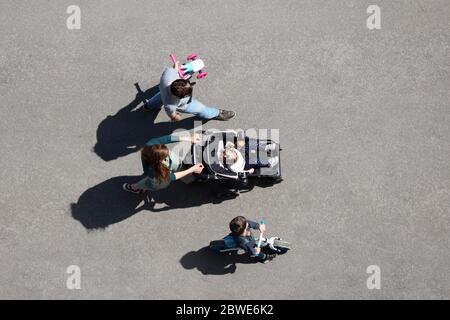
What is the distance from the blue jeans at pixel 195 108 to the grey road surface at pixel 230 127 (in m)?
0.37

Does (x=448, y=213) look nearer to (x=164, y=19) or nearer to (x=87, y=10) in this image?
(x=164, y=19)

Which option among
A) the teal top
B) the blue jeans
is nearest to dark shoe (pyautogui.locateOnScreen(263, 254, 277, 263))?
the teal top

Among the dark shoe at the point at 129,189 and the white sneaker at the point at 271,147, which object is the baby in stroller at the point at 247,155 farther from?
the dark shoe at the point at 129,189

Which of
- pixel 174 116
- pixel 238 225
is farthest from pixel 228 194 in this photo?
pixel 174 116

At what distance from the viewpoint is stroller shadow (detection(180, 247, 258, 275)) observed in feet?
28.9

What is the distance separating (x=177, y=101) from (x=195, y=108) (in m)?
0.47

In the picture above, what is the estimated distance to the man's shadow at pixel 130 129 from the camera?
9.02 meters

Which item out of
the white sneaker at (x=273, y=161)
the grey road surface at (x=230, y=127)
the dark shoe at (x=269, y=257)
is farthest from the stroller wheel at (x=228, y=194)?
the dark shoe at (x=269, y=257)

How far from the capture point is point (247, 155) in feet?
27.5

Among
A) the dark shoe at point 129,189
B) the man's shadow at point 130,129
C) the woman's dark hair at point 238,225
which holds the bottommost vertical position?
the woman's dark hair at point 238,225

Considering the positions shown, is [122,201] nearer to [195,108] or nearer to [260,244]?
[195,108]

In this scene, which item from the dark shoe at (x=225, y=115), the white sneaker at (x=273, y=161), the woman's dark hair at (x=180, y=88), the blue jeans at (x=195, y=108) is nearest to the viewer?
the woman's dark hair at (x=180, y=88)

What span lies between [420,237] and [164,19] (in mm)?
5140

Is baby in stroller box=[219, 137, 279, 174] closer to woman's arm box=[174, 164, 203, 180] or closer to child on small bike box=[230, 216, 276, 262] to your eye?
woman's arm box=[174, 164, 203, 180]
